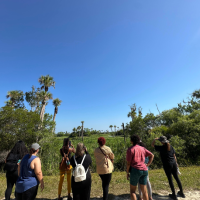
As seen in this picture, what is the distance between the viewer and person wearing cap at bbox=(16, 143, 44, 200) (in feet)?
7.48

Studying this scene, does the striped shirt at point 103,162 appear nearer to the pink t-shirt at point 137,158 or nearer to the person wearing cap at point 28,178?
the pink t-shirt at point 137,158

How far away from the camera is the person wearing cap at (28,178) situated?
89.7 inches

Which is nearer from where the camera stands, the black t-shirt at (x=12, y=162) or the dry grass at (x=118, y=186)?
the black t-shirt at (x=12, y=162)

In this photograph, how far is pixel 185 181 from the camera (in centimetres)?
487

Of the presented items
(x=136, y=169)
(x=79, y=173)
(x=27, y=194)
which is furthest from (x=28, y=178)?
(x=136, y=169)

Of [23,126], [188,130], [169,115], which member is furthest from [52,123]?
[169,115]

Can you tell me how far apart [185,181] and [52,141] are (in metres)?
8.17

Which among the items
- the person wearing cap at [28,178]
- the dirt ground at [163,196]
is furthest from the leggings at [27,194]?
the dirt ground at [163,196]

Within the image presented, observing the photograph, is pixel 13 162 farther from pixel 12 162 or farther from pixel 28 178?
pixel 28 178

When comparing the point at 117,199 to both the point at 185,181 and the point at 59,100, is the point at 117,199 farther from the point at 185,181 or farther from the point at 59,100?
the point at 59,100

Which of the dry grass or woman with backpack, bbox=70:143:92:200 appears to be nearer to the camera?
woman with backpack, bbox=70:143:92:200

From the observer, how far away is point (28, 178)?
233cm

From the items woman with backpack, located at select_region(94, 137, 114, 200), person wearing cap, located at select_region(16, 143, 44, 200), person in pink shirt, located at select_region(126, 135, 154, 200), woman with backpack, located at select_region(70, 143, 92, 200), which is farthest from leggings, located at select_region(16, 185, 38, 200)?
person in pink shirt, located at select_region(126, 135, 154, 200)

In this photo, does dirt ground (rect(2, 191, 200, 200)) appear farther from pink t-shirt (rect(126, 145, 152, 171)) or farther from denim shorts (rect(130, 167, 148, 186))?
pink t-shirt (rect(126, 145, 152, 171))
